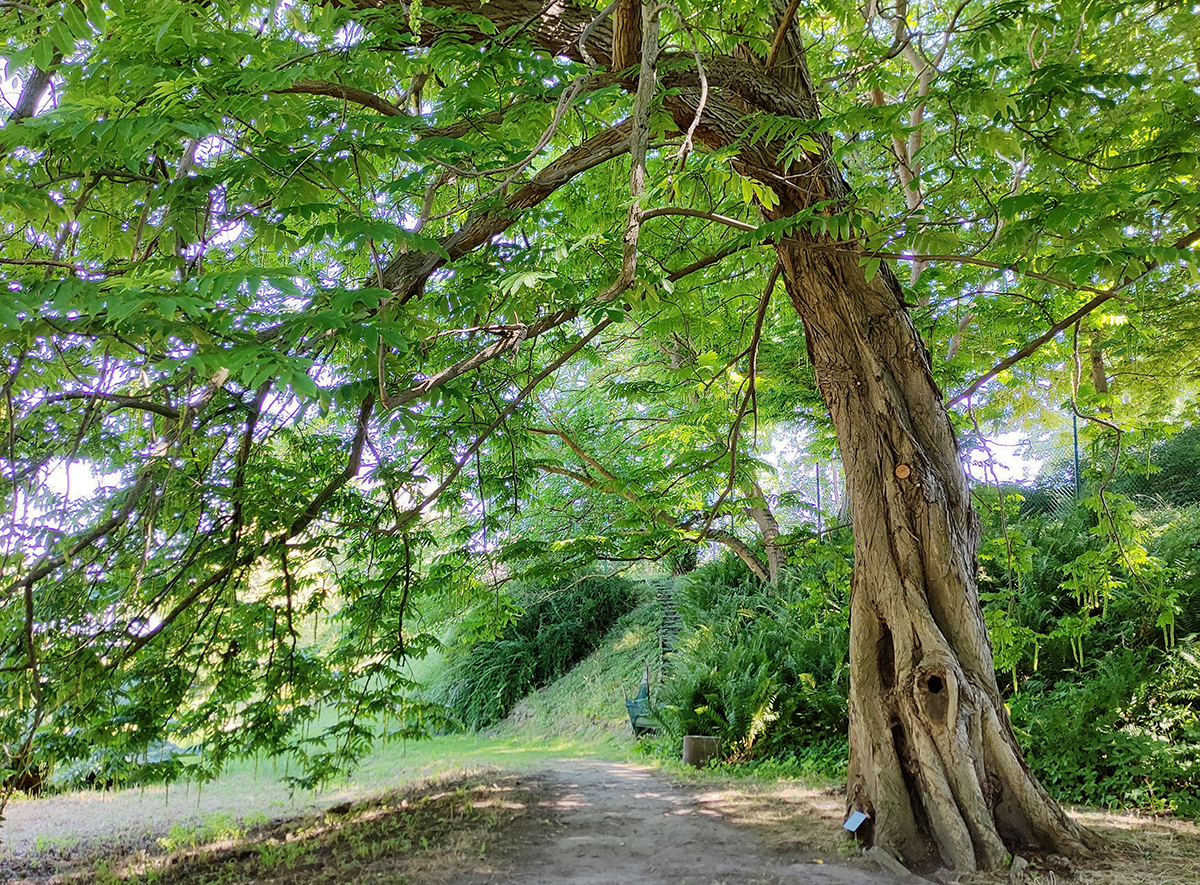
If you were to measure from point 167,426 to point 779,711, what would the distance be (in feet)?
21.5

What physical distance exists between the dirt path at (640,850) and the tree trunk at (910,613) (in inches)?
21.2

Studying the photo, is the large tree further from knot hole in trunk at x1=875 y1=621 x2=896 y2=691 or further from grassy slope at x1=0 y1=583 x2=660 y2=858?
grassy slope at x1=0 y1=583 x2=660 y2=858

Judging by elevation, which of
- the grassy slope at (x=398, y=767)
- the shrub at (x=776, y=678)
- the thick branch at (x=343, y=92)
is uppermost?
the thick branch at (x=343, y=92)

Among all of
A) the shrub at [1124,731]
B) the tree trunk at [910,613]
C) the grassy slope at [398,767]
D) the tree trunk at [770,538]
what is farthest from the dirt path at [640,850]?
the tree trunk at [770,538]

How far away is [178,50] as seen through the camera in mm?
2502

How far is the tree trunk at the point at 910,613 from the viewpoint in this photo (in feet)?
13.6

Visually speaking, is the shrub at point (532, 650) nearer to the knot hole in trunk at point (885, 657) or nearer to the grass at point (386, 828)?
the grass at point (386, 828)

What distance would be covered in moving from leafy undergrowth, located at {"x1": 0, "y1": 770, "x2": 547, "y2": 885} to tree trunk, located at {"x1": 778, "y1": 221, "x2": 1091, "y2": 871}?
2.54m

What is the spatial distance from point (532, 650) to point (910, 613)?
1030 cm

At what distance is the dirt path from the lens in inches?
164

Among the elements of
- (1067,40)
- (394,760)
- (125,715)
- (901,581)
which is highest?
(1067,40)

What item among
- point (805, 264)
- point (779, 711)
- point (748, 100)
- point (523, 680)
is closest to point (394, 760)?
point (523, 680)

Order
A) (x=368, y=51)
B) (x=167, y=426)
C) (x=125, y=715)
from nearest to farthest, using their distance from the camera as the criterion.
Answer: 1. (x=368, y=51)
2. (x=167, y=426)
3. (x=125, y=715)

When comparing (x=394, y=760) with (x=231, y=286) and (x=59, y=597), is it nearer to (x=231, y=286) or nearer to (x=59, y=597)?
(x=59, y=597)
